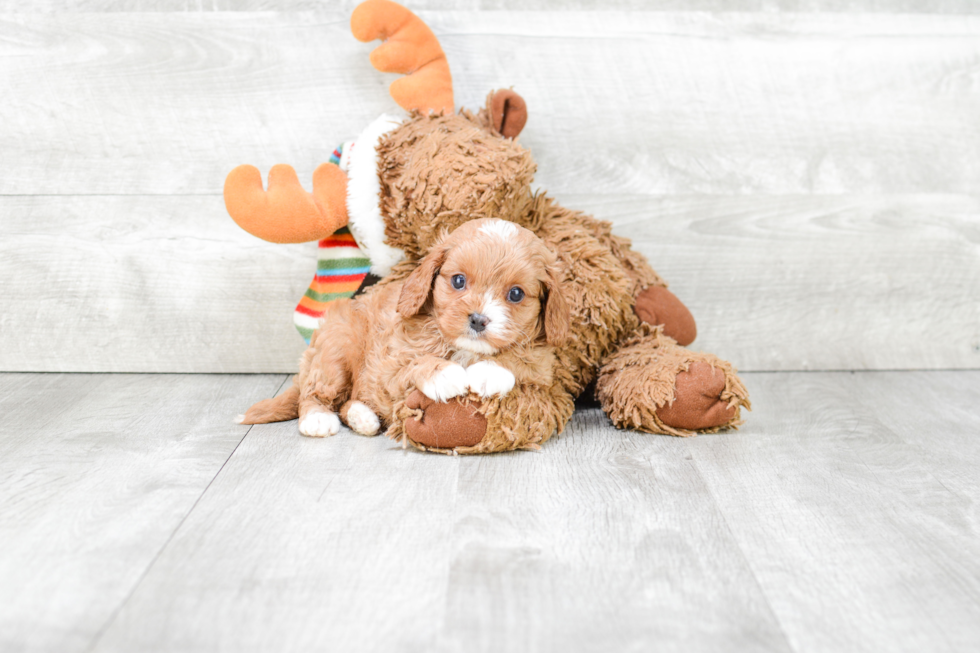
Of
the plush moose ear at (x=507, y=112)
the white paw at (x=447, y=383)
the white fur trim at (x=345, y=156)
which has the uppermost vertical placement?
the plush moose ear at (x=507, y=112)

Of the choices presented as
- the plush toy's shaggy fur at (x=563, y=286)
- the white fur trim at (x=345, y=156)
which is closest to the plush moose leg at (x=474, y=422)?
the plush toy's shaggy fur at (x=563, y=286)

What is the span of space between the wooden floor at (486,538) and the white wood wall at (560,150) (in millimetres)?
273

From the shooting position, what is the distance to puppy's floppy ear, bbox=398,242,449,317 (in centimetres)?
102

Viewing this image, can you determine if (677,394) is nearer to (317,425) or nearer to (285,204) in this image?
(317,425)

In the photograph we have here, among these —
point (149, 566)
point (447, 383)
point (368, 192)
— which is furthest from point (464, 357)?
Result: point (149, 566)

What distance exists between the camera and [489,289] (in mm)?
984

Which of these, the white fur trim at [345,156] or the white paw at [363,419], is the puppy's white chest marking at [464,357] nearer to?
the white paw at [363,419]

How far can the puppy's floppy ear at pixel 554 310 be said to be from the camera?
102 cm

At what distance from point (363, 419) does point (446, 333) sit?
219 millimetres

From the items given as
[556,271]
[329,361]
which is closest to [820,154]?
[556,271]

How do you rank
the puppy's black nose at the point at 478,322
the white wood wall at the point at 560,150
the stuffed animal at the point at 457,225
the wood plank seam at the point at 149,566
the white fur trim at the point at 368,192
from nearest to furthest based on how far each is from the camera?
the wood plank seam at the point at 149,566 < the puppy's black nose at the point at 478,322 < the stuffed animal at the point at 457,225 < the white fur trim at the point at 368,192 < the white wood wall at the point at 560,150

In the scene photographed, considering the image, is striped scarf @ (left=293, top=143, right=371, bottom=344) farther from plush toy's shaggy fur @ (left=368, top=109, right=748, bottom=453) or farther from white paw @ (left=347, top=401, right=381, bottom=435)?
white paw @ (left=347, top=401, right=381, bottom=435)

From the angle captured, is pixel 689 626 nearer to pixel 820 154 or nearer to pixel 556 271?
pixel 556 271

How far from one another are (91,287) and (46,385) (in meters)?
0.19
